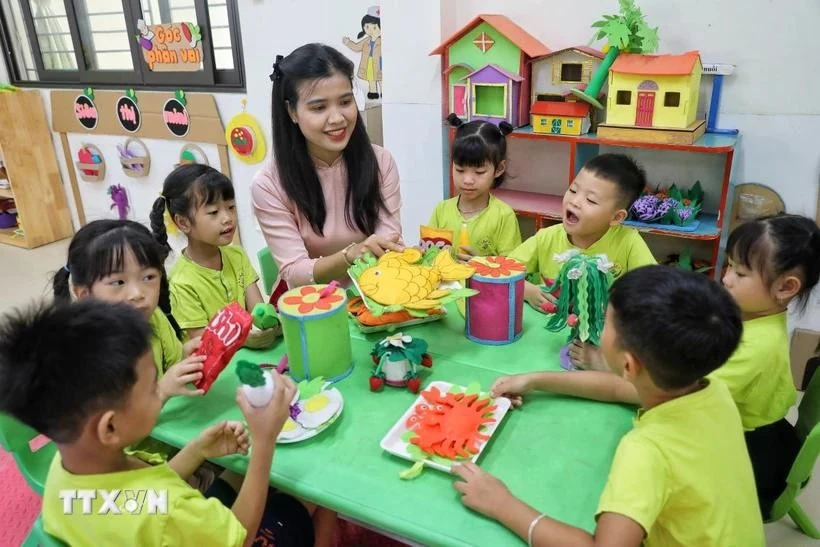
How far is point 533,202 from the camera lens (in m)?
2.83

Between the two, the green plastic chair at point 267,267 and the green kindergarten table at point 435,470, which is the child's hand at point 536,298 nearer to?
the green kindergarten table at point 435,470

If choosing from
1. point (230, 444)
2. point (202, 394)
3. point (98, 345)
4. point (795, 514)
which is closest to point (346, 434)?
point (230, 444)

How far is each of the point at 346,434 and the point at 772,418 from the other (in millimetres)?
952

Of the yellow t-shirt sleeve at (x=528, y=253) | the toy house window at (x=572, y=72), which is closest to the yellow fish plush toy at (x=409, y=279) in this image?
the yellow t-shirt sleeve at (x=528, y=253)

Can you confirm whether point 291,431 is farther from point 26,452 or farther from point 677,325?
point 677,325

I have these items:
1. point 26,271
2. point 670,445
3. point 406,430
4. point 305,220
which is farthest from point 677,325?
point 26,271

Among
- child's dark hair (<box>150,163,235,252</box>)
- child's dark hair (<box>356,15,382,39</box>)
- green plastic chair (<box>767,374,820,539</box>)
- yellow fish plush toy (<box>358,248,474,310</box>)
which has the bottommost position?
green plastic chair (<box>767,374,820,539</box>)

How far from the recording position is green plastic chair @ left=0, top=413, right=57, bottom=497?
122 centimetres

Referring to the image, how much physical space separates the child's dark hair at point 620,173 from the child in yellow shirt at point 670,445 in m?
0.94

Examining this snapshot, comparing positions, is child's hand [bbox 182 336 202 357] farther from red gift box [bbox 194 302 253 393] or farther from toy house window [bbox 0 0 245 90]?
toy house window [bbox 0 0 245 90]

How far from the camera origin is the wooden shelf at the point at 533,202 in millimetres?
2663

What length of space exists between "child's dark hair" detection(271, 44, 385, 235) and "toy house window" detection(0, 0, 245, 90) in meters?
1.99

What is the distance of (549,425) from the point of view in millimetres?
1196

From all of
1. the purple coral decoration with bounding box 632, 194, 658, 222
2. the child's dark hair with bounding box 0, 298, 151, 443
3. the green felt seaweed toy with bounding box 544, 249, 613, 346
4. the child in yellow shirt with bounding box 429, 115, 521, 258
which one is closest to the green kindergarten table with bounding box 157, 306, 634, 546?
the green felt seaweed toy with bounding box 544, 249, 613, 346
